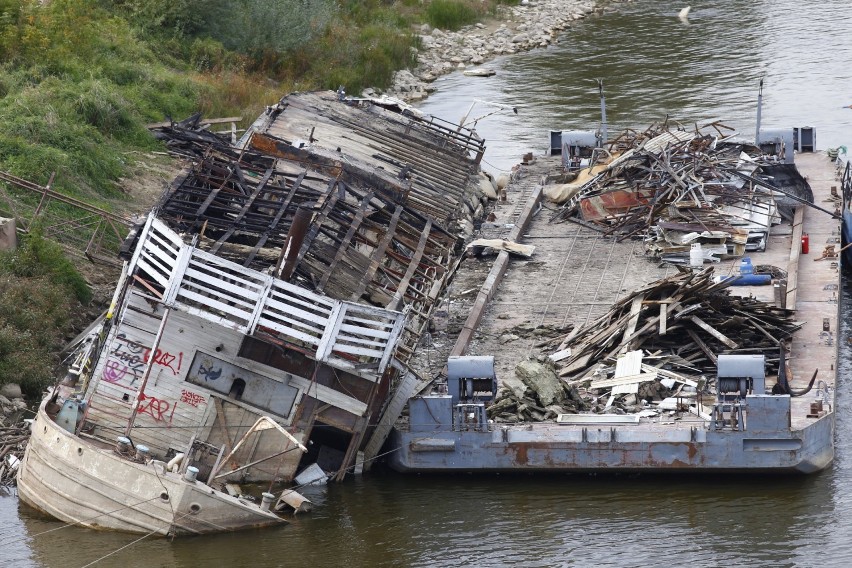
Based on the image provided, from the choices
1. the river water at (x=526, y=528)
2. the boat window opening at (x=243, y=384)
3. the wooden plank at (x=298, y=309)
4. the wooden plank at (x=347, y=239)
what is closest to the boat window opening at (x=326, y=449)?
the river water at (x=526, y=528)

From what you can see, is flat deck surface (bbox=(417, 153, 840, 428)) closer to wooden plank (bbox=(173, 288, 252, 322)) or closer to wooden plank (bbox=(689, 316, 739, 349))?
wooden plank (bbox=(689, 316, 739, 349))

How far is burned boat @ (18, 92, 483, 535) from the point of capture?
21578 millimetres

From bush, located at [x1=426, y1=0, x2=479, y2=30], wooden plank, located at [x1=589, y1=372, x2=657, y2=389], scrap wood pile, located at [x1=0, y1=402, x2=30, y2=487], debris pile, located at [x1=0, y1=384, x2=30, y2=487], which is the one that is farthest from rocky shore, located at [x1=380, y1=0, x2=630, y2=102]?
wooden plank, located at [x1=589, y1=372, x2=657, y2=389]

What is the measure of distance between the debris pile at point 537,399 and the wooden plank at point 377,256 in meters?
2.86

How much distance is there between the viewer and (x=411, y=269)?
2572 centimetres

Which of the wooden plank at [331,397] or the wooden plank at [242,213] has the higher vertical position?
the wooden plank at [242,213]

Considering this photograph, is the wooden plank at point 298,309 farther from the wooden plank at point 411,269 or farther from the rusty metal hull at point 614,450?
the rusty metal hull at point 614,450

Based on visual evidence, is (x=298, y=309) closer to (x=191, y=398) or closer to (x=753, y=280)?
(x=191, y=398)

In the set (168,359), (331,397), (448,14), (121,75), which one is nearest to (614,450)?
(331,397)

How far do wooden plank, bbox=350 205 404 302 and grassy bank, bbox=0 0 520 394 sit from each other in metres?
6.23

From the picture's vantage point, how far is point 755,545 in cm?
2100

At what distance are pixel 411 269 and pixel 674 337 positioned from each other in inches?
185

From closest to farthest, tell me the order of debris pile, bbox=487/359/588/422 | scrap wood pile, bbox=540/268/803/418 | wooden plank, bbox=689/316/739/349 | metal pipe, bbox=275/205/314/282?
metal pipe, bbox=275/205/314/282 < debris pile, bbox=487/359/588/422 < scrap wood pile, bbox=540/268/803/418 < wooden plank, bbox=689/316/739/349

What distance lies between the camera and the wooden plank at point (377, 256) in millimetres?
24141
